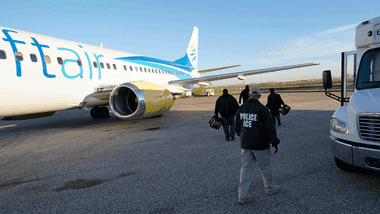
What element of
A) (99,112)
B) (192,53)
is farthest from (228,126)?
(192,53)

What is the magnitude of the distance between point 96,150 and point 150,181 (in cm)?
283

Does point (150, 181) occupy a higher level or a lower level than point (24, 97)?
lower

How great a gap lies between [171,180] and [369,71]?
429cm

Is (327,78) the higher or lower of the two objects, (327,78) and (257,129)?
→ the higher

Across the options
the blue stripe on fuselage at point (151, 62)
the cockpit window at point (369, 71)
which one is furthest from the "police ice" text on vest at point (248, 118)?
the blue stripe on fuselage at point (151, 62)

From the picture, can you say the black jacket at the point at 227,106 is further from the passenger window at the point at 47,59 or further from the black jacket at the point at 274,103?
the passenger window at the point at 47,59

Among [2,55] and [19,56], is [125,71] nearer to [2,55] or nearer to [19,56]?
[19,56]

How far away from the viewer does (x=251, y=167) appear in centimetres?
317

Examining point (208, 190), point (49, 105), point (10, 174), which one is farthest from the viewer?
point (49, 105)

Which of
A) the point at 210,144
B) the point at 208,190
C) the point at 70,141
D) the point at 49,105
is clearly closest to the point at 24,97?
the point at 49,105

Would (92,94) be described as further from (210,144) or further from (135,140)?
(210,144)

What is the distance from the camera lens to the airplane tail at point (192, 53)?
21.5 m

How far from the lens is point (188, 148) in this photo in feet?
19.3

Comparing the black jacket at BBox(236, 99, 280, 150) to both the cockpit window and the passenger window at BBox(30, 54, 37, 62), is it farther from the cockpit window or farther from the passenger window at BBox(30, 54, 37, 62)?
the passenger window at BBox(30, 54, 37, 62)
